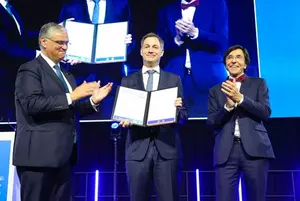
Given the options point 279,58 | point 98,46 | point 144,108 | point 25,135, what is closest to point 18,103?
point 25,135

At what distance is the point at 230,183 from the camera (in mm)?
2381

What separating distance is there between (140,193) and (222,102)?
0.83 meters

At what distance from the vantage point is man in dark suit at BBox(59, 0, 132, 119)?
3859 mm

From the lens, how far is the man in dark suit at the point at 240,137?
2.34 metres

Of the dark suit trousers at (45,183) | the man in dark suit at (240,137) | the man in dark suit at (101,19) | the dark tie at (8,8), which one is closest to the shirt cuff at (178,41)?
the man in dark suit at (101,19)

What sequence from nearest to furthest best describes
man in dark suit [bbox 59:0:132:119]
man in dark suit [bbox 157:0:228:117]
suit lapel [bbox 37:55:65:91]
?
suit lapel [bbox 37:55:65:91] < man in dark suit [bbox 157:0:228:117] < man in dark suit [bbox 59:0:132:119]

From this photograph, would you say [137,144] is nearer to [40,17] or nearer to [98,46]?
A: [98,46]

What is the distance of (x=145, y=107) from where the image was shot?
7.84ft

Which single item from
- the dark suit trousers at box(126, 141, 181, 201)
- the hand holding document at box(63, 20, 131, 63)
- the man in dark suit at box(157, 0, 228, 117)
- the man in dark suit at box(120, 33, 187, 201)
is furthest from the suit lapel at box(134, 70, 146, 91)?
the hand holding document at box(63, 20, 131, 63)

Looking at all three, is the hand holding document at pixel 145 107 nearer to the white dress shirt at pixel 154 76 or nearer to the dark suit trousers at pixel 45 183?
the white dress shirt at pixel 154 76

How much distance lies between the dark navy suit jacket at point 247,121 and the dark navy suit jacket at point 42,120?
37.7 inches

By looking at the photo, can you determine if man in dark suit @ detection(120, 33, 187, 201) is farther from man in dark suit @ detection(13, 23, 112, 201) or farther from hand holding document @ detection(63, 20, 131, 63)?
hand holding document @ detection(63, 20, 131, 63)

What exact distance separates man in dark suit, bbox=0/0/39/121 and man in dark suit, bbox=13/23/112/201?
1956 mm

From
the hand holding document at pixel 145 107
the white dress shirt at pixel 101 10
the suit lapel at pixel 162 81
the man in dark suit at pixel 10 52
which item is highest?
the white dress shirt at pixel 101 10
